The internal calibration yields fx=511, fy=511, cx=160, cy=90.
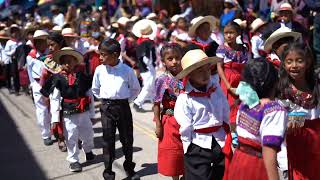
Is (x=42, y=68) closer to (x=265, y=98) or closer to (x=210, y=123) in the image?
(x=210, y=123)

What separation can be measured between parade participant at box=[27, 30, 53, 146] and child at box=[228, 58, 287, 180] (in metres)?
4.60

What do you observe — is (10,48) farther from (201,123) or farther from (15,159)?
(201,123)

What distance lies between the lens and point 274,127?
10.8ft

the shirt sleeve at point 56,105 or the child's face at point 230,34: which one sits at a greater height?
the child's face at point 230,34

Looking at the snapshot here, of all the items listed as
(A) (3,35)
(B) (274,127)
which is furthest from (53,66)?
(A) (3,35)

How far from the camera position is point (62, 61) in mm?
6590

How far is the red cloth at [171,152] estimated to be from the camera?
16.6 ft

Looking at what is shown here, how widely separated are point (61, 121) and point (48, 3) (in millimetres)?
21429

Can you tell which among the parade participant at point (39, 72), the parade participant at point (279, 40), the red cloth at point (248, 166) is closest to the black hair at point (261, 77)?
the red cloth at point (248, 166)

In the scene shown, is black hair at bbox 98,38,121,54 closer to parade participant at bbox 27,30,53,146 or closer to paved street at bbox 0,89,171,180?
paved street at bbox 0,89,171,180

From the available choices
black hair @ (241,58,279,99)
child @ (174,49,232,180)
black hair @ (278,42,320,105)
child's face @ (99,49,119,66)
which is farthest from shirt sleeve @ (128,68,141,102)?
black hair @ (241,58,279,99)

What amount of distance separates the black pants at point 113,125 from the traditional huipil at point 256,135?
236 cm

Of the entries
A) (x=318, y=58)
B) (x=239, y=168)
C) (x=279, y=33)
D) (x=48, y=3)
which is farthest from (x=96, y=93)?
(x=48, y=3)

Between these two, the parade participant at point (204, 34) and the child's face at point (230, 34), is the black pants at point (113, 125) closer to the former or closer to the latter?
the child's face at point (230, 34)
